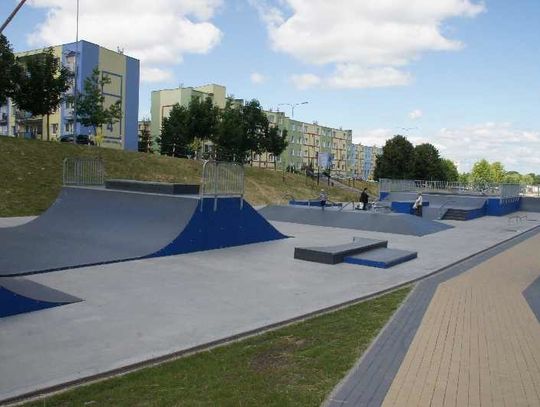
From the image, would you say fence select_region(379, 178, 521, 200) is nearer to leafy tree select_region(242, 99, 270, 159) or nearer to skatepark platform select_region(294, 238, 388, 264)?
leafy tree select_region(242, 99, 270, 159)

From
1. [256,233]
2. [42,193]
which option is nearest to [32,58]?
[42,193]

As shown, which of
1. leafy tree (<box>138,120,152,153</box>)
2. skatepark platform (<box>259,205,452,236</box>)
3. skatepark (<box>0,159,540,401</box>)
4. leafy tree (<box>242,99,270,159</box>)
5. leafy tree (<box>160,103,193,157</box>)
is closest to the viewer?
skatepark (<box>0,159,540,401</box>)

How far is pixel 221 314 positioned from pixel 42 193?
20817 millimetres

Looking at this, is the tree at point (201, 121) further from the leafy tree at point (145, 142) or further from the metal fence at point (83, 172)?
the metal fence at point (83, 172)

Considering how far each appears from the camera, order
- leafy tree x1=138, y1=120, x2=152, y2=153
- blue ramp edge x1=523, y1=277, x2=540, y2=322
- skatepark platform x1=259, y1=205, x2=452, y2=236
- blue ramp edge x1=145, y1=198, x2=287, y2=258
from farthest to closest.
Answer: leafy tree x1=138, y1=120, x2=152, y2=153 → skatepark platform x1=259, y1=205, x2=452, y2=236 → blue ramp edge x1=145, y1=198, x2=287, y2=258 → blue ramp edge x1=523, y1=277, x2=540, y2=322

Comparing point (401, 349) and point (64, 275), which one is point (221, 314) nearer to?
point (401, 349)

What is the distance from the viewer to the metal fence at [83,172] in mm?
17828

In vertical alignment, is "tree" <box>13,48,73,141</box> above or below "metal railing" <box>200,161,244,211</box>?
above

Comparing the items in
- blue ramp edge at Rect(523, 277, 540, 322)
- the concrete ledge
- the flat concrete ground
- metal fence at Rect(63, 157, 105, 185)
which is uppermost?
metal fence at Rect(63, 157, 105, 185)

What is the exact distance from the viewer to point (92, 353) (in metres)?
5.60

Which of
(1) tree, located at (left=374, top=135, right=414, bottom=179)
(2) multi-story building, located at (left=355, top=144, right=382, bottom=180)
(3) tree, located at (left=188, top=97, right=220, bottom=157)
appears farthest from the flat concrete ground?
(2) multi-story building, located at (left=355, top=144, right=382, bottom=180)

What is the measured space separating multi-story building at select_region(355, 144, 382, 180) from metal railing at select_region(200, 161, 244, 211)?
12675 centimetres

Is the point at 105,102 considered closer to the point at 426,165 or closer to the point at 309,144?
the point at 426,165

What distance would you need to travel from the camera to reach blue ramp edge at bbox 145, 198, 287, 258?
13.2 metres
